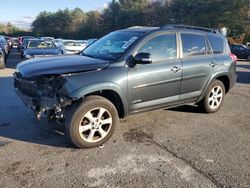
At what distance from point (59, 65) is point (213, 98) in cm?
347

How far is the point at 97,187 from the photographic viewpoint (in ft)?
12.8

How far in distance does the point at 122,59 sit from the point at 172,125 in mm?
1697

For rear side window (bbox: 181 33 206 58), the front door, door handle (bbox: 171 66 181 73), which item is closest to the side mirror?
the front door

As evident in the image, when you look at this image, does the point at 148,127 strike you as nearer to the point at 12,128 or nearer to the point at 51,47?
the point at 12,128

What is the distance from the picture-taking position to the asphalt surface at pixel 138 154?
4090mm

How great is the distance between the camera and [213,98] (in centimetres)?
705

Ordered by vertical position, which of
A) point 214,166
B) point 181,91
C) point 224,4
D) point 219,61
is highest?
point 224,4

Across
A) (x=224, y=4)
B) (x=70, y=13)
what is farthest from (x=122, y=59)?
(x=70, y=13)

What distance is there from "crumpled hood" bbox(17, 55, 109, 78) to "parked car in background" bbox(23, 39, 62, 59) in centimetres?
800

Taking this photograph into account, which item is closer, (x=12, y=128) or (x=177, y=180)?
(x=177, y=180)

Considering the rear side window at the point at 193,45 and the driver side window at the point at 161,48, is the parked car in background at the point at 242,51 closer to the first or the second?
the rear side window at the point at 193,45

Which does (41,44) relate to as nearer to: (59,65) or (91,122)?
(59,65)

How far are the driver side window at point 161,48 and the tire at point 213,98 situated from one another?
1.33 meters

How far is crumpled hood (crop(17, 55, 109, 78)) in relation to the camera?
4961mm
